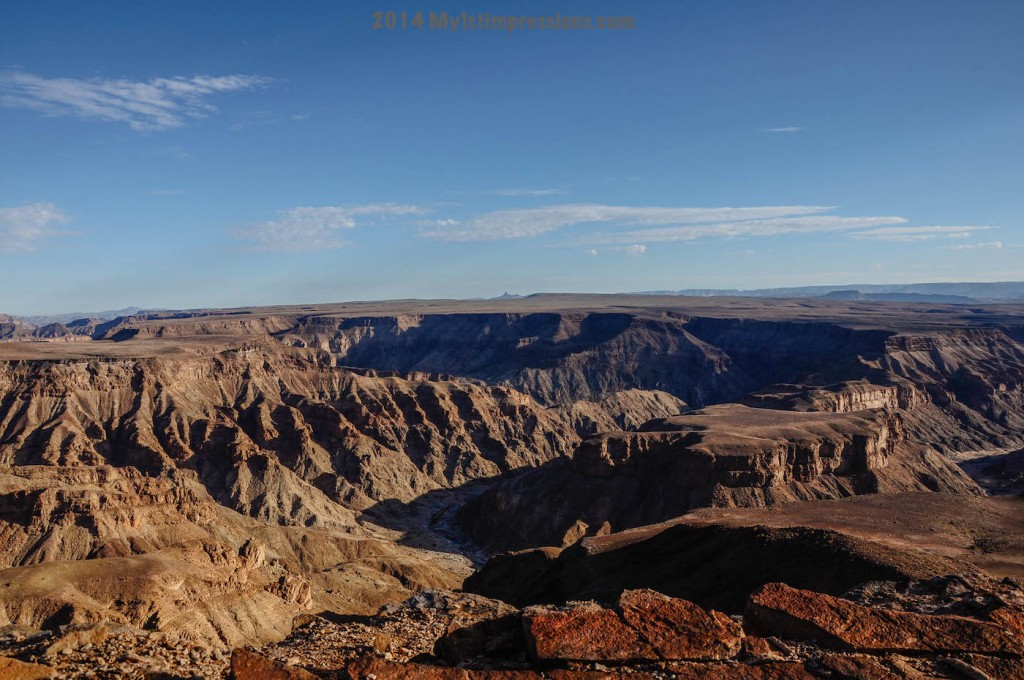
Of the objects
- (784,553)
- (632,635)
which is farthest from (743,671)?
(784,553)

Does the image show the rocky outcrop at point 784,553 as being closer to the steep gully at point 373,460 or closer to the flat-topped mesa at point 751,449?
the flat-topped mesa at point 751,449

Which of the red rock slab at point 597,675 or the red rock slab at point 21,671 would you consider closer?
the red rock slab at point 597,675

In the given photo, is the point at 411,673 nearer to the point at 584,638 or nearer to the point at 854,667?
the point at 584,638

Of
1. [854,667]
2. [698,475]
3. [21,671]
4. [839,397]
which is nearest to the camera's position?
[854,667]

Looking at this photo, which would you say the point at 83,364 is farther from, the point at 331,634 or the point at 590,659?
the point at 590,659

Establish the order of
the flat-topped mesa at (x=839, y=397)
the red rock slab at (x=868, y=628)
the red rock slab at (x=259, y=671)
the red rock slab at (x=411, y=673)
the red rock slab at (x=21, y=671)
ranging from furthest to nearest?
the flat-topped mesa at (x=839, y=397), the red rock slab at (x=868, y=628), the red rock slab at (x=21, y=671), the red rock slab at (x=259, y=671), the red rock slab at (x=411, y=673)

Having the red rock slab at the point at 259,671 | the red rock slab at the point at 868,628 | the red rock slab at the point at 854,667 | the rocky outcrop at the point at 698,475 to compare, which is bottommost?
the rocky outcrop at the point at 698,475

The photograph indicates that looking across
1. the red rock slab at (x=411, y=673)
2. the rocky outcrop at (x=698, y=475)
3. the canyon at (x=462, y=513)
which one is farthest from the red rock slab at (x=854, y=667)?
the rocky outcrop at (x=698, y=475)
